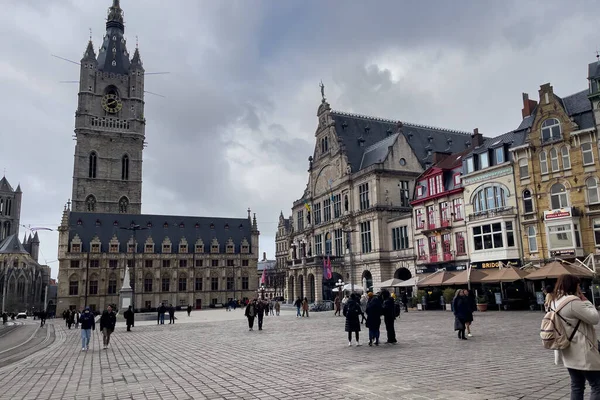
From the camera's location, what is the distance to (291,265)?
224ft

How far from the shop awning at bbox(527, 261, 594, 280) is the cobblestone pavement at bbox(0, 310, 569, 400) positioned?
448 inches

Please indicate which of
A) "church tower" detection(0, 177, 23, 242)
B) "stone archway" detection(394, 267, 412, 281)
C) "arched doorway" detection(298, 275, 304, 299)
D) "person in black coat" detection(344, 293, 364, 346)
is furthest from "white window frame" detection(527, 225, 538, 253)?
"church tower" detection(0, 177, 23, 242)

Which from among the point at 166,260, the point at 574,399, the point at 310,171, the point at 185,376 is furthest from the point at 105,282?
the point at 574,399

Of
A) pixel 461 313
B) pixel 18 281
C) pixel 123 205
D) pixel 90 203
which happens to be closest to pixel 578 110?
pixel 461 313

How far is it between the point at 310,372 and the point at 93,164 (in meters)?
109

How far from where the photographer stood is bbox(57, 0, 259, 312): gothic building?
276 ft

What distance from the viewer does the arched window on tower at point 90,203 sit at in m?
105

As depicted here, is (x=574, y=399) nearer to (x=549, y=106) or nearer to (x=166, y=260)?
(x=549, y=106)

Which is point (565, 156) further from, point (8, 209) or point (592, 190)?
point (8, 209)

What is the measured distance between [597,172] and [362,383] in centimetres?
3102

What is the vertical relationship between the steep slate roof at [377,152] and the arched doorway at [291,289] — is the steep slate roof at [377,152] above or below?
above

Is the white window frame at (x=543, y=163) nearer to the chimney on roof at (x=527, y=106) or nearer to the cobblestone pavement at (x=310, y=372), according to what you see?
the chimney on roof at (x=527, y=106)

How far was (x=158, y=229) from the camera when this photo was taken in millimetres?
93625

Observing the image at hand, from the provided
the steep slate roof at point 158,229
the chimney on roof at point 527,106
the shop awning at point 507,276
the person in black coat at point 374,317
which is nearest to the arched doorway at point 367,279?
the shop awning at point 507,276
